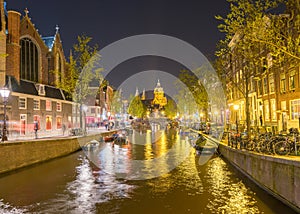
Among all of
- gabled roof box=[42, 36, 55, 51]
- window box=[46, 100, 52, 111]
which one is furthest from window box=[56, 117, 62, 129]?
gabled roof box=[42, 36, 55, 51]

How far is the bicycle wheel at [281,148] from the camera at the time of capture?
1692 cm

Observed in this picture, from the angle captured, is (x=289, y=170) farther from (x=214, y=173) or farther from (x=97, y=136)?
(x=97, y=136)

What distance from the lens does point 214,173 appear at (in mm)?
22391

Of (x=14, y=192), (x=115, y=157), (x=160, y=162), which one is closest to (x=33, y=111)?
(x=115, y=157)

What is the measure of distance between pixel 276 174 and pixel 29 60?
49.4 metres

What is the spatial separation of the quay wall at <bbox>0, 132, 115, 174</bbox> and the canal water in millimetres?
824

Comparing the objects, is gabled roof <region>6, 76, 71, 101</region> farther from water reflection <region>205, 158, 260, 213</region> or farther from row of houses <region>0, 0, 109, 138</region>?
water reflection <region>205, 158, 260, 213</region>

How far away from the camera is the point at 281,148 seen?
1709cm

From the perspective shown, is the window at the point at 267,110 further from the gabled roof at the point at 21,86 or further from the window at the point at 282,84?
the gabled roof at the point at 21,86

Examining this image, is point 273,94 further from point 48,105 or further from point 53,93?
point 53,93

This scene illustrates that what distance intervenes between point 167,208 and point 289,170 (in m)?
5.51

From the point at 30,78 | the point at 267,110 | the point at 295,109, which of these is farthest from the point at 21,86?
the point at 295,109

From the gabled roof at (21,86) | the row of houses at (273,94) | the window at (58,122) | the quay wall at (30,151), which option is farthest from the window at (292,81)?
the window at (58,122)

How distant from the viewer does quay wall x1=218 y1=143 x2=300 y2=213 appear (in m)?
12.7
